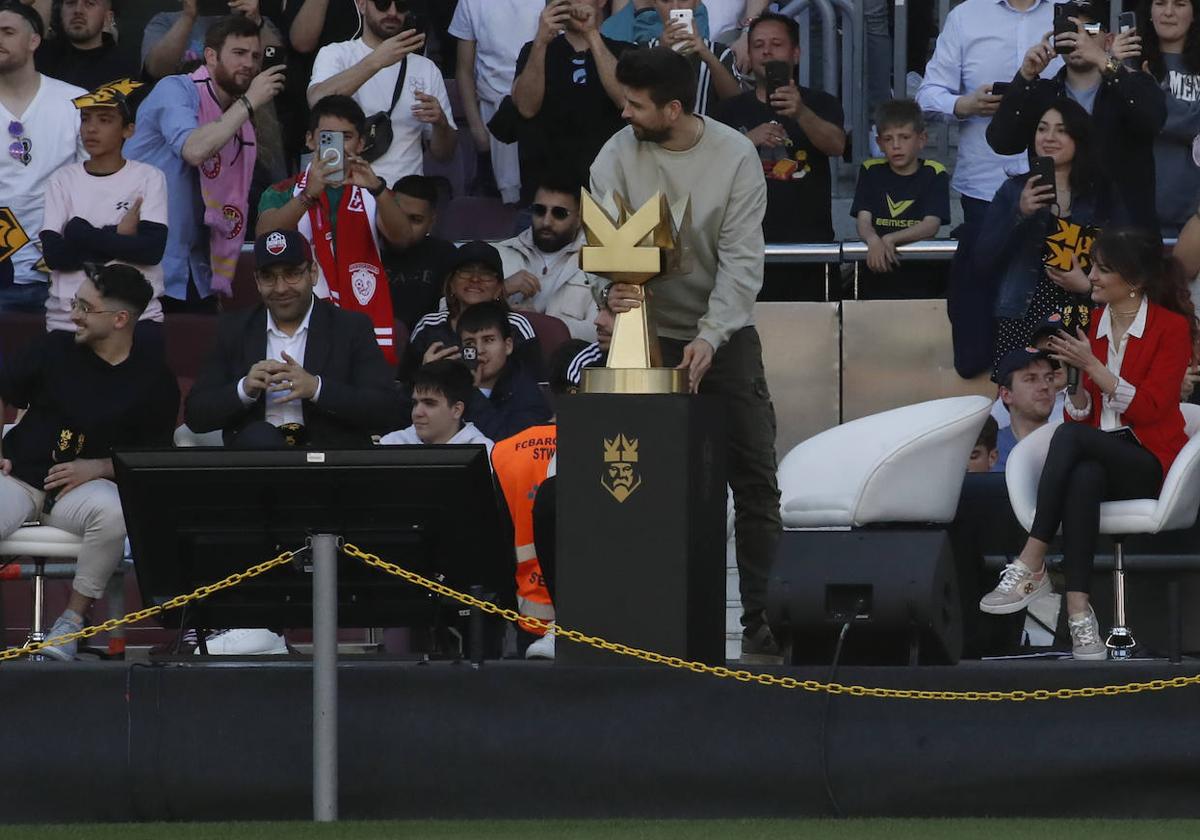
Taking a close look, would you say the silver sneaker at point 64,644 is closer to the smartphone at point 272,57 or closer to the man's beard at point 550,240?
the man's beard at point 550,240

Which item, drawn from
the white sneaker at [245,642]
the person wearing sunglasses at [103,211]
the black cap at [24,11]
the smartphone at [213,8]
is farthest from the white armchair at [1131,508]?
the smartphone at [213,8]

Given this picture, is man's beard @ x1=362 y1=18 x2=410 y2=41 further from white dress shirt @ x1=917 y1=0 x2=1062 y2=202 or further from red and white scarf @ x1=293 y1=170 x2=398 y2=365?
white dress shirt @ x1=917 y1=0 x2=1062 y2=202

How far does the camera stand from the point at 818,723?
7137 millimetres

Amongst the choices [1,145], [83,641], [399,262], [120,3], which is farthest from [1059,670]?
[120,3]

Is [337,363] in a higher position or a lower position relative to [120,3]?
lower

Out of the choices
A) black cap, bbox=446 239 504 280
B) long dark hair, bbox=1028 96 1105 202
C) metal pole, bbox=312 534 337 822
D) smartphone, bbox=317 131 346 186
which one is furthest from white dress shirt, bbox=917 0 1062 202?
metal pole, bbox=312 534 337 822

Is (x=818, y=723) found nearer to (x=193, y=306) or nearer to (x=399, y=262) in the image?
(x=399, y=262)

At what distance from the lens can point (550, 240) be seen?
38.5 feet

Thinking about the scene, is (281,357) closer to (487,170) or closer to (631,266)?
(631,266)

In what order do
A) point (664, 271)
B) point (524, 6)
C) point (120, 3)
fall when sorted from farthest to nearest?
point (120, 3), point (524, 6), point (664, 271)

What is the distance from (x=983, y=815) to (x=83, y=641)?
4.08 metres

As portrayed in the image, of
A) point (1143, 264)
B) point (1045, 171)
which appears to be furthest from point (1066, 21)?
point (1143, 264)

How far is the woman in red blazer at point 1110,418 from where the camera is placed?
8.20 m

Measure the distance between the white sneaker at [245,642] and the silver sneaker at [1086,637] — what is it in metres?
3.03
